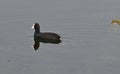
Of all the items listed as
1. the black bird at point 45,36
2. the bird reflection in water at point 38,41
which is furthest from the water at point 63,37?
the black bird at point 45,36

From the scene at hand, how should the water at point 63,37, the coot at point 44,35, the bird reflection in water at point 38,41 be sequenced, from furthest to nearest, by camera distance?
the coot at point 44,35 < the bird reflection in water at point 38,41 < the water at point 63,37

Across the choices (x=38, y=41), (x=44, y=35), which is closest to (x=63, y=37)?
(x=44, y=35)

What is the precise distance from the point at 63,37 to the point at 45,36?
1.32 meters

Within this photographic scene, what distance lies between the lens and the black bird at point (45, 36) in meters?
33.5

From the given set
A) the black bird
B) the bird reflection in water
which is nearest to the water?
the bird reflection in water

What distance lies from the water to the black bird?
49cm

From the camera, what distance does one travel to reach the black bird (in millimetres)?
33469

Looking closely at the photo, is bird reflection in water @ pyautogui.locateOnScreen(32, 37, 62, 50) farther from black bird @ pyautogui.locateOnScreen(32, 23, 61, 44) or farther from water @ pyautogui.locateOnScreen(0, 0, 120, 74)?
Answer: water @ pyautogui.locateOnScreen(0, 0, 120, 74)

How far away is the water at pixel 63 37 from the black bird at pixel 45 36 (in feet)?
1.59

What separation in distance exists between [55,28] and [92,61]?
28.6 feet

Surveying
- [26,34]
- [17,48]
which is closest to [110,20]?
[26,34]

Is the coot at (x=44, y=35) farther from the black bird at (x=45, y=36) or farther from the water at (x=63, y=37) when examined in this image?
A: the water at (x=63, y=37)

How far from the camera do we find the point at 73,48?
31.2m

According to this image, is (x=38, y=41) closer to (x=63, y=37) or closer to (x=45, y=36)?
(x=45, y=36)
